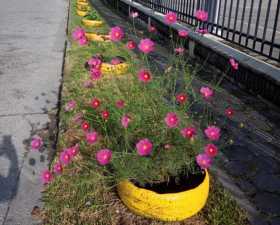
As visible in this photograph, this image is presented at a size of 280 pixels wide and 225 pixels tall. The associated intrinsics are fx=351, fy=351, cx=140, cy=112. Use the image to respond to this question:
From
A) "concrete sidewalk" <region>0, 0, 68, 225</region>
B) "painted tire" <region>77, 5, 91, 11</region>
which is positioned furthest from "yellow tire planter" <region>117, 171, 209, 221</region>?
"painted tire" <region>77, 5, 91, 11</region>

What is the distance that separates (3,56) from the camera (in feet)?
22.1

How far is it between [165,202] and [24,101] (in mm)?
2957

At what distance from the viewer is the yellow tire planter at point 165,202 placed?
2244 mm

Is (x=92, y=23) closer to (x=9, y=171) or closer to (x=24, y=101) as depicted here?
(x=24, y=101)

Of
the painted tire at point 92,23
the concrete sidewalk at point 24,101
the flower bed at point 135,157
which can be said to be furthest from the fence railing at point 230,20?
the concrete sidewalk at point 24,101

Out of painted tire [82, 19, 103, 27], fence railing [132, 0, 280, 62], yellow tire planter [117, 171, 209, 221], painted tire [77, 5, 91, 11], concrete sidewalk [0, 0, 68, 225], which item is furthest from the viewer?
painted tire [77, 5, 91, 11]

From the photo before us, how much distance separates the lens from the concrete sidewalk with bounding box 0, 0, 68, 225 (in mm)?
2750

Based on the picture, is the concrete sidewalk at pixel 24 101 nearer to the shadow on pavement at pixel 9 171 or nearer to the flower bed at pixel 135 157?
the shadow on pavement at pixel 9 171

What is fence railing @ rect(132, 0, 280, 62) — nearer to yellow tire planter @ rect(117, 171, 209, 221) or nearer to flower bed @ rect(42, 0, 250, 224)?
flower bed @ rect(42, 0, 250, 224)

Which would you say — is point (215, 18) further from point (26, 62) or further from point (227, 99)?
point (26, 62)

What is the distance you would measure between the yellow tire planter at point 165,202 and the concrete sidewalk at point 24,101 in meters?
0.74

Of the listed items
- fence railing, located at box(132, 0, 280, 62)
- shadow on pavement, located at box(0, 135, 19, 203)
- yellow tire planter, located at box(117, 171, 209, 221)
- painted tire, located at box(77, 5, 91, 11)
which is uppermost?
fence railing, located at box(132, 0, 280, 62)

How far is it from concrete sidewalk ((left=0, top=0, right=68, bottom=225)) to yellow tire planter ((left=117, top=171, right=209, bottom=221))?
74 cm

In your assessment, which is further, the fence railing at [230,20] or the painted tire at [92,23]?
the painted tire at [92,23]
